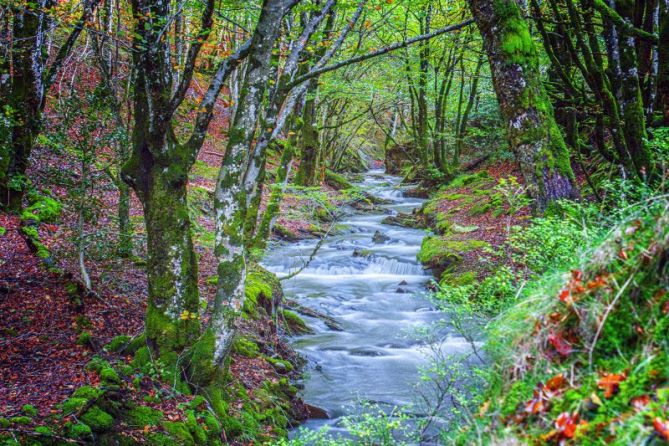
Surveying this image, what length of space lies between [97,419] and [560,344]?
4.25 metres

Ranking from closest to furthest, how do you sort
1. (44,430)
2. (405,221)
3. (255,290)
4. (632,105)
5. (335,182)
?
1. (44,430)
2. (632,105)
3. (255,290)
4. (405,221)
5. (335,182)

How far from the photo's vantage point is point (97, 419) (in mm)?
4355

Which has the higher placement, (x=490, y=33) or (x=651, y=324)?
(x=490, y=33)

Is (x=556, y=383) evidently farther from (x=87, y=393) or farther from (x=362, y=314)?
(x=362, y=314)

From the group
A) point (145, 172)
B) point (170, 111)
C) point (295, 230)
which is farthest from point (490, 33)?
point (295, 230)

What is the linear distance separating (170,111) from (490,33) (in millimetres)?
3752

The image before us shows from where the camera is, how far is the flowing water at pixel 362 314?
7.66 metres

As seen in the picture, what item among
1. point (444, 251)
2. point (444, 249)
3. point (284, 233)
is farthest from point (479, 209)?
point (284, 233)

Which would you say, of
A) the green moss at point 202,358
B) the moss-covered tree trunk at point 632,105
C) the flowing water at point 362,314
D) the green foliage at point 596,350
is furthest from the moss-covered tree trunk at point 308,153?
the green foliage at point 596,350

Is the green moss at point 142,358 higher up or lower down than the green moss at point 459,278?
lower down

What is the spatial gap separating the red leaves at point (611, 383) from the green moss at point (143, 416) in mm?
4264

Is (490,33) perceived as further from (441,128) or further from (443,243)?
(441,128)

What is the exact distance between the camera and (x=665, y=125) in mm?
7516

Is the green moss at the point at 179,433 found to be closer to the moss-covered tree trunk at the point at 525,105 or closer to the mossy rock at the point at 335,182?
the moss-covered tree trunk at the point at 525,105
